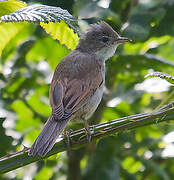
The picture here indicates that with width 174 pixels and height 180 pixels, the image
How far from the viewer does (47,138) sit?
7.76 feet

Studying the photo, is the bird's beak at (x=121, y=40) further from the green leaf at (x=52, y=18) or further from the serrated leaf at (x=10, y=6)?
the serrated leaf at (x=10, y=6)

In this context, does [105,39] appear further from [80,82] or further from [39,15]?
[39,15]

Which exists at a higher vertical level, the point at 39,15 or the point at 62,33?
the point at 39,15

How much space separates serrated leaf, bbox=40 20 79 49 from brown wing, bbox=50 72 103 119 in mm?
614

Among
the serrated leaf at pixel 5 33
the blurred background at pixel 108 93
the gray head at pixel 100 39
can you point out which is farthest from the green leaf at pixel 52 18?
the gray head at pixel 100 39

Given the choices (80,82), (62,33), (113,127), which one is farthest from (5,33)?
(80,82)

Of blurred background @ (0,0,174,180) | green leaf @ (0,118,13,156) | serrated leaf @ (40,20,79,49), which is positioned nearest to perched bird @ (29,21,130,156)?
blurred background @ (0,0,174,180)

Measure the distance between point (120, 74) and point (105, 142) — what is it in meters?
0.67

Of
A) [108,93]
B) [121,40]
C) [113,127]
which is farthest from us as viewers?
[108,93]

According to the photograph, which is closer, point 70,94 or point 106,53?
point 70,94

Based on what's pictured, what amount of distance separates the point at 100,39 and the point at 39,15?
206 centimetres

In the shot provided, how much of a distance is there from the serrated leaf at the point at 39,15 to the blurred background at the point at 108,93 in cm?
116

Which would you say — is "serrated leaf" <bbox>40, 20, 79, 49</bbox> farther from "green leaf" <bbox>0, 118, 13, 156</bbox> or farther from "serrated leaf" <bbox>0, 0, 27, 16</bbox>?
"green leaf" <bbox>0, 118, 13, 156</bbox>

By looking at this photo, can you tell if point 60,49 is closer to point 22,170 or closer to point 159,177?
point 22,170
